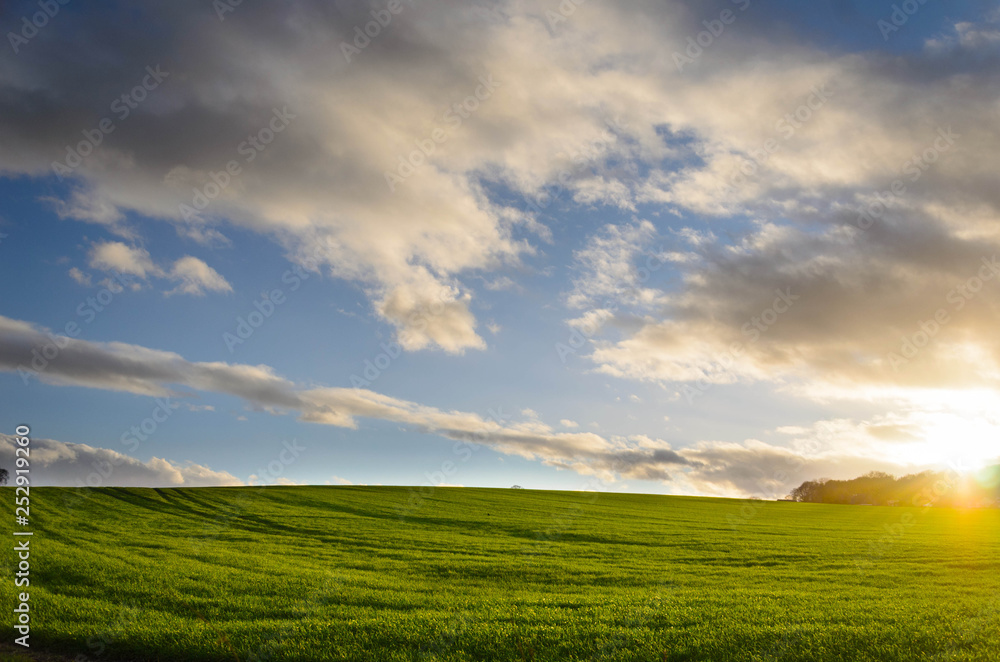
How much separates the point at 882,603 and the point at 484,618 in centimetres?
1241

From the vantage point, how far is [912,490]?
379ft

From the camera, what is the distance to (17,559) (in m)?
22.3

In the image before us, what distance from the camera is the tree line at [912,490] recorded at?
106062 mm

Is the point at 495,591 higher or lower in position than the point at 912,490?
higher

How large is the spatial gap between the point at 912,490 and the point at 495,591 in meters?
134

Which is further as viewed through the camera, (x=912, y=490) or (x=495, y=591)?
(x=912, y=490)

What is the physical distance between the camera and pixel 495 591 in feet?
64.8

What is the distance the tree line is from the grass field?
255 ft

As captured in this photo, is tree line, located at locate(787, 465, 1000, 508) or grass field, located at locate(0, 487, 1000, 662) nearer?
grass field, located at locate(0, 487, 1000, 662)

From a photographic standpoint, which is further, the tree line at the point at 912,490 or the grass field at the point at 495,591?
the tree line at the point at 912,490

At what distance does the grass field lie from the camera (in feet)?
39.7

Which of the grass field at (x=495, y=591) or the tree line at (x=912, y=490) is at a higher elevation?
the grass field at (x=495, y=591)

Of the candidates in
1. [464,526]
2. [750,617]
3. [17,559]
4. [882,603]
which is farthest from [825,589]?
[17,559]

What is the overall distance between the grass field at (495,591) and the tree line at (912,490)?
7765 cm
